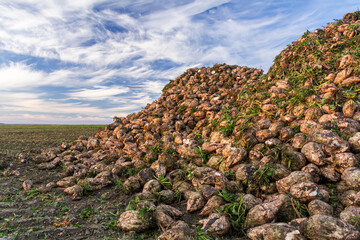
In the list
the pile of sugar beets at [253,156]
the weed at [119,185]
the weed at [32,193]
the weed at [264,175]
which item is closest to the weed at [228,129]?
the pile of sugar beets at [253,156]

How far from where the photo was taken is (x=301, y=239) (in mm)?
2508

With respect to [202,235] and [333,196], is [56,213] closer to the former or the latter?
Result: [202,235]

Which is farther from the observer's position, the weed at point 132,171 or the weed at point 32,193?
the weed at point 132,171

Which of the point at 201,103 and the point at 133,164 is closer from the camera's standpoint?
the point at 133,164

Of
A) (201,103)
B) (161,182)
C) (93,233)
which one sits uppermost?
(201,103)

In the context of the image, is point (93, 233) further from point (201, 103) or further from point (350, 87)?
point (350, 87)

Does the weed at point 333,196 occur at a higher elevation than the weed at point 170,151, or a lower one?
lower

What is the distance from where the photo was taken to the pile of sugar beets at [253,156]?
119 inches

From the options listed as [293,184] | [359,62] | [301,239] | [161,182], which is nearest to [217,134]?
[161,182]

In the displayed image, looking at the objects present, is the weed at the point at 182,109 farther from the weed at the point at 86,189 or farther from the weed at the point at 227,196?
the weed at the point at 227,196

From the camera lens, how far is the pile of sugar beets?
301 cm

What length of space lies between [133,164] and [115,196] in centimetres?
123

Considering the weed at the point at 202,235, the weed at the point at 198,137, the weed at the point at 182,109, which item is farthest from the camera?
the weed at the point at 182,109

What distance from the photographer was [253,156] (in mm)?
4223
